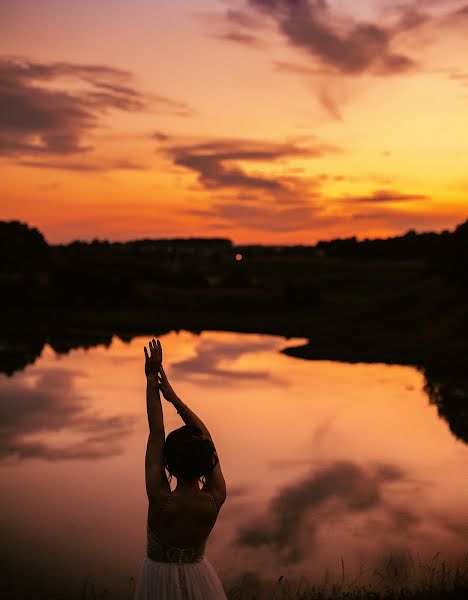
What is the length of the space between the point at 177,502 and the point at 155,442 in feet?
1.61

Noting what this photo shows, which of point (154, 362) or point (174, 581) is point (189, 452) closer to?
point (154, 362)

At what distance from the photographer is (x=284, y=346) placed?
63406 mm

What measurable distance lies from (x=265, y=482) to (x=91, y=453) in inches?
262

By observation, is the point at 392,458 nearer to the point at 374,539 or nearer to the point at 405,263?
the point at 374,539

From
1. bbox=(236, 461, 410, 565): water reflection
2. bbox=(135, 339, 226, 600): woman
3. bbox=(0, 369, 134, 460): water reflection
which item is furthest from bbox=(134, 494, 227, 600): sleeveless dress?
bbox=(0, 369, 134, 460): water reflection

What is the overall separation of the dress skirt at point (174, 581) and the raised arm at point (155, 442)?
60cm

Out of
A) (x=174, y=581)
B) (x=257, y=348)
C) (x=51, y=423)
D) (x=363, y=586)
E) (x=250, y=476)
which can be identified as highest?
(x=174, y=581)

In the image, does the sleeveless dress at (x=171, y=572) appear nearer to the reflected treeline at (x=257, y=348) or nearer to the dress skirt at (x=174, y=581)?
the dress skirt at (x=174, y=581)

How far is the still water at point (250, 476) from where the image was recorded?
663 inches

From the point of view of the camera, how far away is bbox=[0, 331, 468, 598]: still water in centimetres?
1683

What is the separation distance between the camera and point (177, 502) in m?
5.71

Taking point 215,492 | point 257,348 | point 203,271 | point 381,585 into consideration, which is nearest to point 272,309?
point 257,348

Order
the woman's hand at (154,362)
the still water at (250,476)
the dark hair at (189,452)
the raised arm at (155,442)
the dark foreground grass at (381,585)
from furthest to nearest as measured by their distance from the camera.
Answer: the still water at (250,476), the dark foreground grass at (381,585), the woman's hand at (154,362), the raised arm at (155,442), the dark hair at (189,452)

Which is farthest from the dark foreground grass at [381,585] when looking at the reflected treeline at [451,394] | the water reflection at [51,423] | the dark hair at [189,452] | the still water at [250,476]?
→ the reflected treeline at [451,394]
